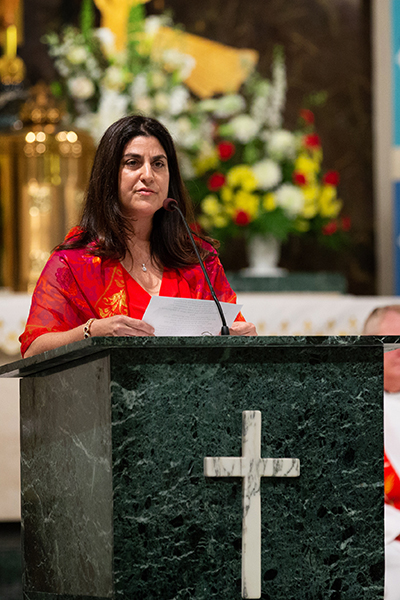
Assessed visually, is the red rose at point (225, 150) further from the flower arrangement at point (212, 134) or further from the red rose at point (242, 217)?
the red rose at point (242, 217)

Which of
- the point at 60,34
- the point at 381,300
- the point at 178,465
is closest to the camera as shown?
the point at 178,465

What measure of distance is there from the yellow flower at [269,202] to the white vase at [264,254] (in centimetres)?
17

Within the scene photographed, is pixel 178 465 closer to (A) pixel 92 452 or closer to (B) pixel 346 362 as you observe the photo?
(A) pixel 92 452

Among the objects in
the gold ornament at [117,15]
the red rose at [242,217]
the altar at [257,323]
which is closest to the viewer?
the altar at [257,323]

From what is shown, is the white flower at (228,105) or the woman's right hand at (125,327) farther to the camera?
the white flower at (228,105)

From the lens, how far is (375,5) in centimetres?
564

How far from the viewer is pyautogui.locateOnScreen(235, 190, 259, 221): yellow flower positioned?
4.80 meters

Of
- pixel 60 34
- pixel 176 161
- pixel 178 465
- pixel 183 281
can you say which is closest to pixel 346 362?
pixel 178 465

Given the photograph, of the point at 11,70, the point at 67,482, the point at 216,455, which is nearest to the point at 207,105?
the point at 11,70

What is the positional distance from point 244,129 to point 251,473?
316 centimetres

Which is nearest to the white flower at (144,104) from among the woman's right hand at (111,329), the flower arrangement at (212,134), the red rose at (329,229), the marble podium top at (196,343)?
the flower arrangement at (212,134)

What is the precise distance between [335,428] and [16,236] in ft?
9.50

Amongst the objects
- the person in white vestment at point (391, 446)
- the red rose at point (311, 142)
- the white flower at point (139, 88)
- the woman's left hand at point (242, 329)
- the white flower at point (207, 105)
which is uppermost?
the white flower at point (139, 88)

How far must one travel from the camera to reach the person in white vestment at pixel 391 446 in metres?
2.87
